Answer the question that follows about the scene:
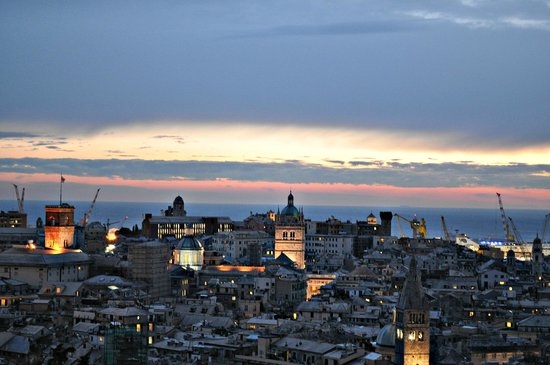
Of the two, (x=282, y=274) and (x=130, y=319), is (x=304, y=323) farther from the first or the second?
(x=282, y=274)

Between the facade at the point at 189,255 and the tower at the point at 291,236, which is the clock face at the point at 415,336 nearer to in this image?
the facade at the point at 189,255

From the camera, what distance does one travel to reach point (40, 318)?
8031 centimetres

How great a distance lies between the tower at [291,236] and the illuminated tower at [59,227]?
23.8 metres

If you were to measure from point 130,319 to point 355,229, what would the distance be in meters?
105

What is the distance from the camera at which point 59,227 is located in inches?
4786

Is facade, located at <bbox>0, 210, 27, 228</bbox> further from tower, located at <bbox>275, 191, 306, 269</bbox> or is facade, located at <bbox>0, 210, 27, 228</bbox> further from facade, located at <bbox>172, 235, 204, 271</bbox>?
facade, located at <bbox>172, 235, 204, 271</bbox>

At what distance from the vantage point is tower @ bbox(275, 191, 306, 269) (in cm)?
13762

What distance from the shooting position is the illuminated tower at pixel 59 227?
4742 inches

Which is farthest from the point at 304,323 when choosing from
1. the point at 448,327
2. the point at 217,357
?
the point at 217,357

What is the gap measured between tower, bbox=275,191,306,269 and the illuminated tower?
23830 millimetres

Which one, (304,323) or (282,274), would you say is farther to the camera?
(282,274)

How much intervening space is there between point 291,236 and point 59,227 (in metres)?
27.9

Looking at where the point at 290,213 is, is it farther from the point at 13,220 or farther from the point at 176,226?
the point at 13,220

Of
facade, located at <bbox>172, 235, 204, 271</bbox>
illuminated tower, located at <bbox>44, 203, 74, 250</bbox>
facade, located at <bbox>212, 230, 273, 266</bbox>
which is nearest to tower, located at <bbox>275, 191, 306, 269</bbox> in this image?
facade, located at <bbox>212, 230, 273, 266</bbox>
